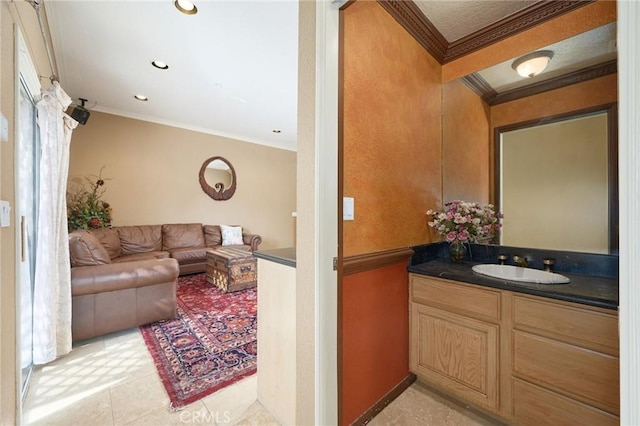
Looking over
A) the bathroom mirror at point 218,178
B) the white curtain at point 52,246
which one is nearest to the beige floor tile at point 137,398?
the white curtain at point 52,246

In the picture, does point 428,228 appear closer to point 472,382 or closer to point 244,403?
point 472,382

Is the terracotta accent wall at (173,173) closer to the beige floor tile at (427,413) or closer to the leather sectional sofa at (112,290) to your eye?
the leather sectional sofa at (112,290)

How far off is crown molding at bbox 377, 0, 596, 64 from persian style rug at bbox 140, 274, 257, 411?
2674 millimetres

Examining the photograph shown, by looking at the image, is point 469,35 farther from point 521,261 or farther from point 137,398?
point 137,398

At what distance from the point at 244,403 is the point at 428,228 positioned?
1745mm

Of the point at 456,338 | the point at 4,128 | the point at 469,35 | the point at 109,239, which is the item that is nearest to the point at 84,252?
the point at 4,128

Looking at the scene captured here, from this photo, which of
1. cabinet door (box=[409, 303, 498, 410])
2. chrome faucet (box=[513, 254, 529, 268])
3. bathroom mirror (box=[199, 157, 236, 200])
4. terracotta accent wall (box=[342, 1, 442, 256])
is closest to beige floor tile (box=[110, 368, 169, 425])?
terracotta accent wall (box=[342, 1, 442, 256])

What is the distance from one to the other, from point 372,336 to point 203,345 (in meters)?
1.56

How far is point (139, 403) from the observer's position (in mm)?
→ 1652

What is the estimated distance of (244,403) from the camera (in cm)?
167

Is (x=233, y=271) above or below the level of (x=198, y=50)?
below

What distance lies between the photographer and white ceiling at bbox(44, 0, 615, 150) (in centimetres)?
→ 195

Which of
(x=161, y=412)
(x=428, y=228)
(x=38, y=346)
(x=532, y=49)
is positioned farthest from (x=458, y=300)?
(x=38, y=346)

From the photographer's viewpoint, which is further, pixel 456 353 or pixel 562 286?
pixel 456 353
